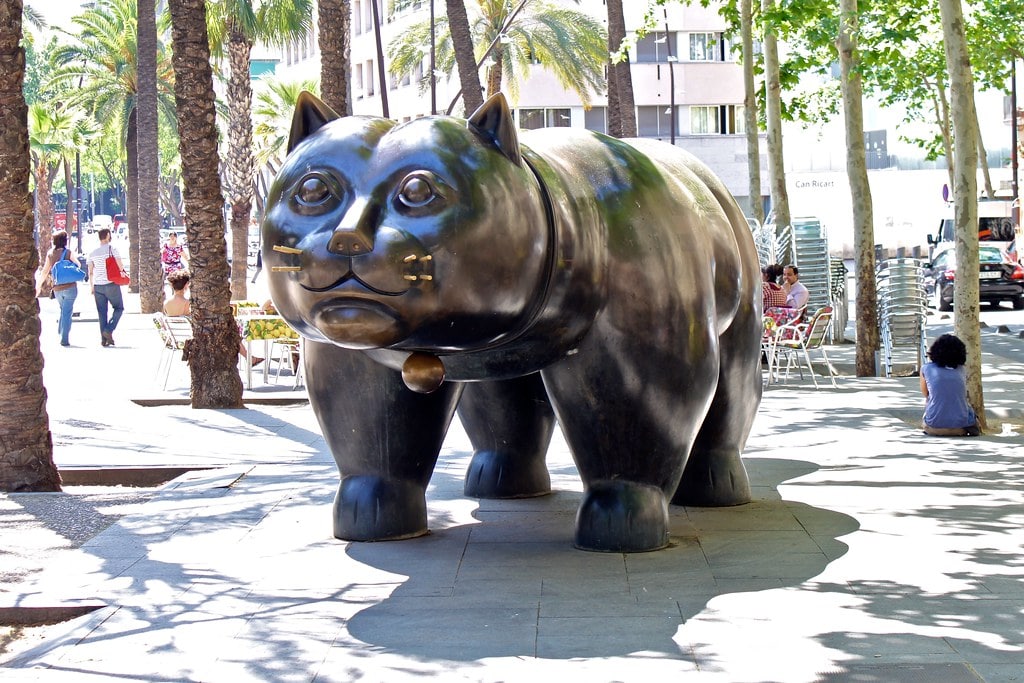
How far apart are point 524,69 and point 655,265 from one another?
37.1 m

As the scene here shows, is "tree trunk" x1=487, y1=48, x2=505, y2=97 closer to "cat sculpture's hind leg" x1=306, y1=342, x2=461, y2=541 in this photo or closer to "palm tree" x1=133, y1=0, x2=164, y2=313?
"palm tree" x1=133, y1=0, x2=164, y2=313

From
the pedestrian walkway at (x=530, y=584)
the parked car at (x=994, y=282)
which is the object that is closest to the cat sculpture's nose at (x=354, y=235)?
the pedestrian walkway at (x=530, y=584)

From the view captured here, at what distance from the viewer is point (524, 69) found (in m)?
42.3

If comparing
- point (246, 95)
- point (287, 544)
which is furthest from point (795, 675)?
point (246, 95)

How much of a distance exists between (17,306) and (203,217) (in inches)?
167

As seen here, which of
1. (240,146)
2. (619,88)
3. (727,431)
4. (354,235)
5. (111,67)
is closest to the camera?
(354,235)

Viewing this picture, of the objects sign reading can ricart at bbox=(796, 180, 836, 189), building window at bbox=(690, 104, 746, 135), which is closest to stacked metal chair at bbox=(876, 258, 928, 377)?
building window at bbox=(690, 104, 746, 135)

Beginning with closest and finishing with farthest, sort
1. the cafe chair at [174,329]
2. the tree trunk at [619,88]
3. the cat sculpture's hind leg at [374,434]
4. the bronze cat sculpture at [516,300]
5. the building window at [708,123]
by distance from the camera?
the bronze cat sculpture at [516,300] < the cat sculpture's hind leg at [374,434] < the cafe chair at [174,329] < the tree trunk at [619,88] < the building window at [708,123]

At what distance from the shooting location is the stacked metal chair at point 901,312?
16203 millimetres

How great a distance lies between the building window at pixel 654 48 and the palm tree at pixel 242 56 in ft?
64.4

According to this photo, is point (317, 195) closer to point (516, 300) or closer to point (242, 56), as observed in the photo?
point (516, 300)

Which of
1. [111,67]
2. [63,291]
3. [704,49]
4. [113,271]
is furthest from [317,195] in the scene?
[704,49]

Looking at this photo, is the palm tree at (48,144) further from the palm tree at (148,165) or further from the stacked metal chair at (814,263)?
the stacked metal chair at (814,263)

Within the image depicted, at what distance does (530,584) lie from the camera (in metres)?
5.82
